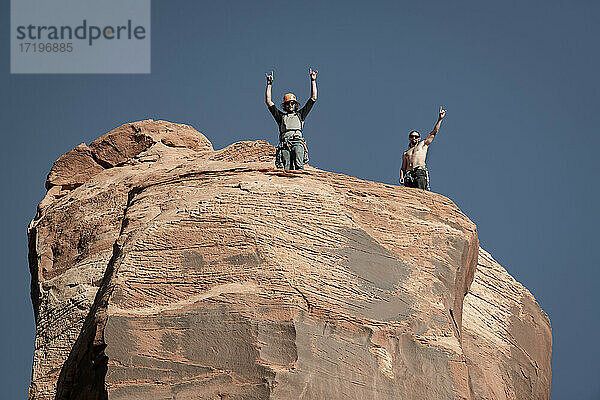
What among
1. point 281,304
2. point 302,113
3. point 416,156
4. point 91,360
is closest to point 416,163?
point 416,156

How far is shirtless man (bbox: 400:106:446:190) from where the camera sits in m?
18.2

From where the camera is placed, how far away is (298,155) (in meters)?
17.1

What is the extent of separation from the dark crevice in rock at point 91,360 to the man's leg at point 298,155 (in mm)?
3255

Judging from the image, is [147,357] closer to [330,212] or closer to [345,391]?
[345,391]

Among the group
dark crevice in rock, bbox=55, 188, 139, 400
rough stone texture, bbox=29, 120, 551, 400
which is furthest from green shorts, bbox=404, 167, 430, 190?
dark crevice in rock, bbox=55, 188, 139, 400

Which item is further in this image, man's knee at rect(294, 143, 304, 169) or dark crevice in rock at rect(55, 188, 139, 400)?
man's knee at rect(294, 143, 304, 169)

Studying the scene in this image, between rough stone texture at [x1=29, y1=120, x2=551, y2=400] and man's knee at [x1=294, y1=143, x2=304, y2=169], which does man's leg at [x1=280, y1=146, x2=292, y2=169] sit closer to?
man's knee at [x1=294, y1=143, x2=304, y2=169]

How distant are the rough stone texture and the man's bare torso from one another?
2136 mm

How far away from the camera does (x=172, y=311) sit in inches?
522

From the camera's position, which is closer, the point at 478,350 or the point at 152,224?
the point at 152,224

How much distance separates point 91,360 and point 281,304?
2767mm

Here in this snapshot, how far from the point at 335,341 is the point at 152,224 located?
3.32 m

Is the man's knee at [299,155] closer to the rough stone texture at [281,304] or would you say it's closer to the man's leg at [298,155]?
the man's leg at [298,155]

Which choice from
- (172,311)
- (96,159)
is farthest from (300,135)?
(96,159)
